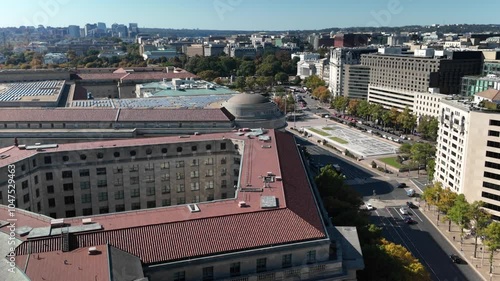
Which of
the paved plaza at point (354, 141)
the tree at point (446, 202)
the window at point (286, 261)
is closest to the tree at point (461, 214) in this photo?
the tree at point (446, 202)

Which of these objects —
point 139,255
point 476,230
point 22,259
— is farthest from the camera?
point 476,230

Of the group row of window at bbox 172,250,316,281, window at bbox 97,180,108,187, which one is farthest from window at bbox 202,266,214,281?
window at bbox 97,180,108,187

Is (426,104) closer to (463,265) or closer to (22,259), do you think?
(463,265)

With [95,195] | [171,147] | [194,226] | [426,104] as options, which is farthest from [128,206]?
[426,104]

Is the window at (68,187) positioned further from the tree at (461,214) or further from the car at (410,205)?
the car at (410,205)

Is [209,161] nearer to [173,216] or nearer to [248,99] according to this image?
[173,216]

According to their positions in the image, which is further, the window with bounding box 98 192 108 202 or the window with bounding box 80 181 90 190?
the window with bounding box 98 192 108 202

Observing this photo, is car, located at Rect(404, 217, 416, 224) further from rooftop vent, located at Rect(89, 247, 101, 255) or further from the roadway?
rooftop vent, located at Rect(89, 247, 101, 255)
